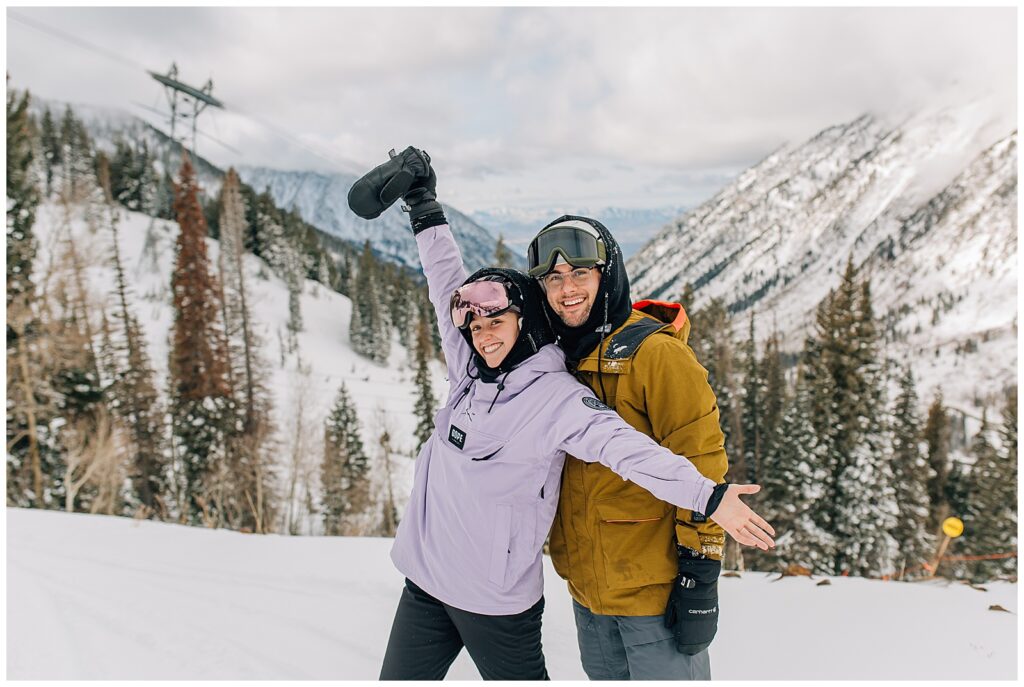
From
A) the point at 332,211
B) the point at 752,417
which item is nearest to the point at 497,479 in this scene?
the point at 752,417

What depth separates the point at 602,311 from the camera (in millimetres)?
2926

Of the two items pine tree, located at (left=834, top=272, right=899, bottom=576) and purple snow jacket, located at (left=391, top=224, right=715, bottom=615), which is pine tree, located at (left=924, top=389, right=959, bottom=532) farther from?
purple snow jacket, located at (left=391, top=224, right=715, bottom=615)

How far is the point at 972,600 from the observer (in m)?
5.48

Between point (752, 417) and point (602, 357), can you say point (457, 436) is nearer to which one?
point (602, 357)

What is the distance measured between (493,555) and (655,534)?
747 mm

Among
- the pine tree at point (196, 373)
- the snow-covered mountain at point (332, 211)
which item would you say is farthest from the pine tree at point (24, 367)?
the snow-covered mountain at point (332, 211)

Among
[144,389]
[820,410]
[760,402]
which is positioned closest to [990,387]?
[760,402]

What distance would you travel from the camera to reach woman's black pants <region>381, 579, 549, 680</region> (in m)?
2.87

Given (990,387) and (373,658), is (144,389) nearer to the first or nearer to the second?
(373,658)

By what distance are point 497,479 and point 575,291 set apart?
940 mm

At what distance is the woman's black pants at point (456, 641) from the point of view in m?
2.87

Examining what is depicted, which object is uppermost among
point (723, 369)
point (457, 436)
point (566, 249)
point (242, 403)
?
point (566, 249)

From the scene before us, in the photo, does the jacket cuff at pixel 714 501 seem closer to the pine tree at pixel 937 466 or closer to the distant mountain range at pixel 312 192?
the pine tree at pixel 937 466

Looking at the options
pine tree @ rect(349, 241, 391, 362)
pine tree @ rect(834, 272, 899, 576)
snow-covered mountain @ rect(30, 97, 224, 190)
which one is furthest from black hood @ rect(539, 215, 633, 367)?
snow-covered mountain @ rect(30, 97, 224, 190)
